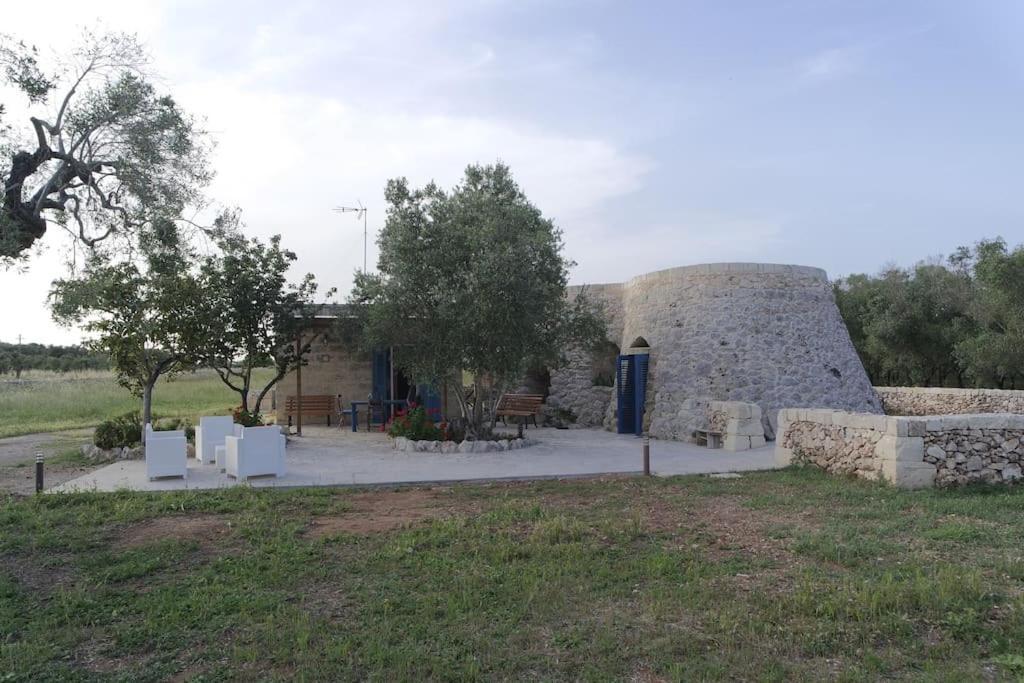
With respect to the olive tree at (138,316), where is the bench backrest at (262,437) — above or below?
below

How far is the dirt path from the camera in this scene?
32.2ft

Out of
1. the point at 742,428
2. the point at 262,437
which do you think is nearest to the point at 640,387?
the point at 742,428

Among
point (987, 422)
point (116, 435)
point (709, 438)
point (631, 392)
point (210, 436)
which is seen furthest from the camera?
point (631, 392)

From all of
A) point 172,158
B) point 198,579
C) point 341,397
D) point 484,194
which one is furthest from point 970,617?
point 341,397

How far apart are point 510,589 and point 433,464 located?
6.22 meters

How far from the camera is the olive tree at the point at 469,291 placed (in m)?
12.2

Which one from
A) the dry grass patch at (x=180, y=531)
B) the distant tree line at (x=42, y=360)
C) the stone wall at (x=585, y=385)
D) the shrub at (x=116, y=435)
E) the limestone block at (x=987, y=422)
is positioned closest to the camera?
the dry grass patch at (x=180, y=531)

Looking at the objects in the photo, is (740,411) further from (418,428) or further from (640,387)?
(418,428)

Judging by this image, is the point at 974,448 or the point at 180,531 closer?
the point at 180,531

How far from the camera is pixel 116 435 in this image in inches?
498

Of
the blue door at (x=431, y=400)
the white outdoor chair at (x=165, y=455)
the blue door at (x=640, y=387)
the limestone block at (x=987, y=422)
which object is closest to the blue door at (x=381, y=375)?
the blue door at (x=431, y=400)

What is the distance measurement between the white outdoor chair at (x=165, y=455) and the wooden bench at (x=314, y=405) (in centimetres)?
736

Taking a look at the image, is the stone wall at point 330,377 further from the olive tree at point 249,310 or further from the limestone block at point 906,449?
the limestone block at point 906,449

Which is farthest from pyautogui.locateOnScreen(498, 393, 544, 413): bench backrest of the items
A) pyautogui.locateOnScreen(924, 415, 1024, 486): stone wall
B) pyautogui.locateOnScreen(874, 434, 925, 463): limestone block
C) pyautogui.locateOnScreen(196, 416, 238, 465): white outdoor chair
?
pyautogui.locateOnScreen(924, 415, 1024, 486): stone wall
